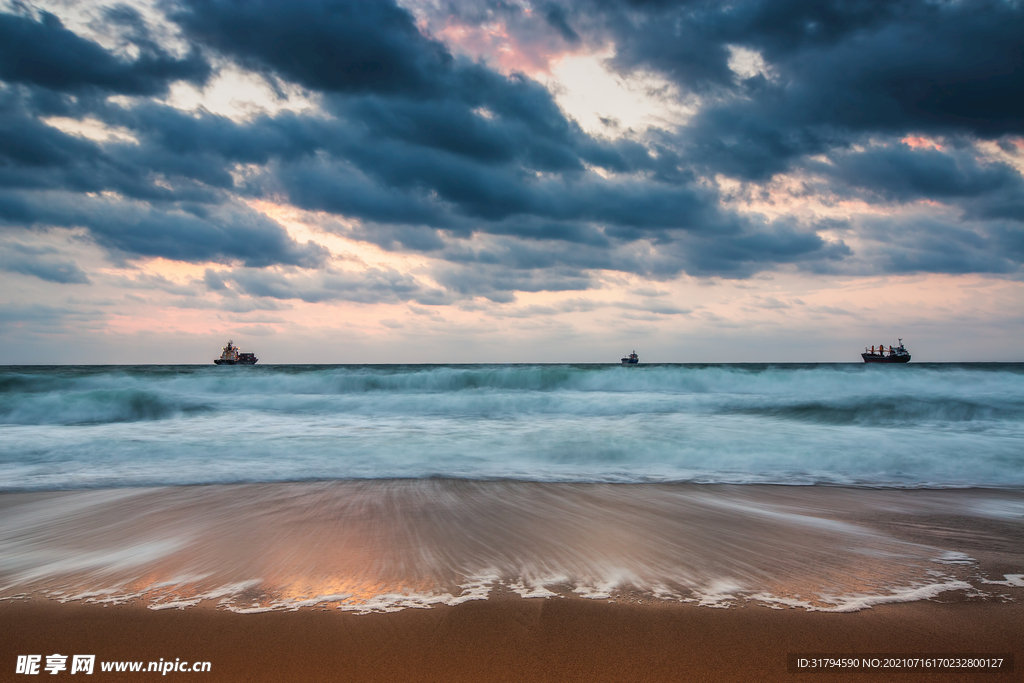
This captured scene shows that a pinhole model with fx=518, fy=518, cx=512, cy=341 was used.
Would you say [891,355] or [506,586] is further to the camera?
[891,355]

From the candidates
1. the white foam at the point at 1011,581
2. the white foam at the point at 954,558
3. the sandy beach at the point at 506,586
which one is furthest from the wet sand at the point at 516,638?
the white foam at the point at 954,558

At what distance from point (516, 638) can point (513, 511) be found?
90.1 inches

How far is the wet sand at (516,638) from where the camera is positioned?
196 centimetres

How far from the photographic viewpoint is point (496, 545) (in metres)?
3.54

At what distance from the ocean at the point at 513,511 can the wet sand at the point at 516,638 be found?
0.15 m

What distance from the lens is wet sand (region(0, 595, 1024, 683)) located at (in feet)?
6.41

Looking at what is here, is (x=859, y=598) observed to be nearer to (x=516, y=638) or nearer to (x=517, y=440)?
(x=516, y=638)

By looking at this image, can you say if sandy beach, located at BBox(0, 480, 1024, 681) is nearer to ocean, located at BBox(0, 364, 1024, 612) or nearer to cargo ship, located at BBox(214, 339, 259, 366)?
ocean, located at BBox(0, 364, 1024, 612)

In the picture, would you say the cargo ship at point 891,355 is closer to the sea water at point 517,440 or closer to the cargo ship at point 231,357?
the sea water at point 517,440

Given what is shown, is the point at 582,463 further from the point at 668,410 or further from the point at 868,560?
the point at 668,410

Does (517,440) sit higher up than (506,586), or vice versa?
(506,586)

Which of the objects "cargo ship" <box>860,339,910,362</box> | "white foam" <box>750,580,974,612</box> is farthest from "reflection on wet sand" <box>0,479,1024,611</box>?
"cargo ship" <box>860,339,910,362</box>

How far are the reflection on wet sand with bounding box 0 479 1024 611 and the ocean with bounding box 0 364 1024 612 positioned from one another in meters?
0.02

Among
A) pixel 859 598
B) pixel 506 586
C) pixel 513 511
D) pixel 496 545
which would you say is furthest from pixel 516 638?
pixel 513 511
